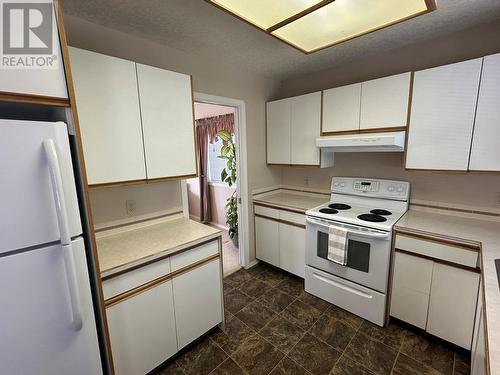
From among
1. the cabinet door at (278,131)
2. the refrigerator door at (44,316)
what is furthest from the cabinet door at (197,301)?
Answer: the cabinet door at (278,131)

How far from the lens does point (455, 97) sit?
1.75 metres

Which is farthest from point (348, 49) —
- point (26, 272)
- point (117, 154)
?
point (26, 272)

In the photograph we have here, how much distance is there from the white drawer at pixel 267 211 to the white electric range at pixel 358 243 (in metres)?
0.48

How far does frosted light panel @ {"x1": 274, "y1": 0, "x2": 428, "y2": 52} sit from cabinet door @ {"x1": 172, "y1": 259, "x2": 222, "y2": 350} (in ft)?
5.83

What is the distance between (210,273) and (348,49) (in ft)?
7.96

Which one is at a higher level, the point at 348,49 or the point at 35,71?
the point at 348,49

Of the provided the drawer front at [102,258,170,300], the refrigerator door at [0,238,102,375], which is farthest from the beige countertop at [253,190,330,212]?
the refrigerator door at [0,238,102,375]

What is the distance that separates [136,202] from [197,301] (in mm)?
960

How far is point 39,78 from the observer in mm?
969

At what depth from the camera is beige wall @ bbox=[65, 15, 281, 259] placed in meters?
1.65

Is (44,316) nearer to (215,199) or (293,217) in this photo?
(293,217)

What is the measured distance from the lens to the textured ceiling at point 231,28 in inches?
58.7

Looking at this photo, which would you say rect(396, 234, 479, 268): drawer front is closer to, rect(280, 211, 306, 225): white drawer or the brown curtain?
rect(280, 211, 306, 225): white drawer

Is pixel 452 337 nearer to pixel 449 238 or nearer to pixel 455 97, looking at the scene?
pixel 449 238
